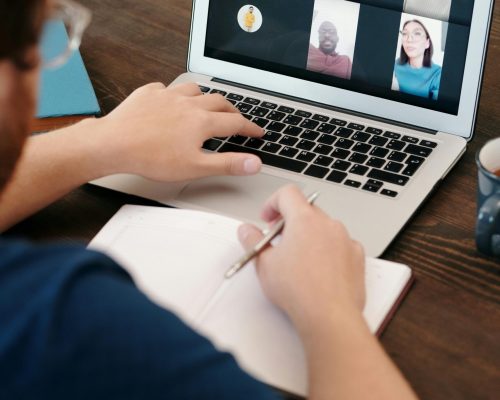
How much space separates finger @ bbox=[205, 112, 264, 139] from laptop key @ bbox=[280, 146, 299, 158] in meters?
0.05

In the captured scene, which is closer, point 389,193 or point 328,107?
point 389,193

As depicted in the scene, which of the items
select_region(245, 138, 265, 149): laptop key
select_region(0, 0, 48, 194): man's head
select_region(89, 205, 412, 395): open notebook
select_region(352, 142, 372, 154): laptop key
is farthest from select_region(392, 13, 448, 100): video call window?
select_region(0, 0, 48, 194): man's head

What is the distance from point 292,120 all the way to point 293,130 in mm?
25

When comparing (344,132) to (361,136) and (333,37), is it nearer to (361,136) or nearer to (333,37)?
(361,136)

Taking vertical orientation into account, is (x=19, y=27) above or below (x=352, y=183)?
above

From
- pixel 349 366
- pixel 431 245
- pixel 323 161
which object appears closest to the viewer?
pixel 349 366

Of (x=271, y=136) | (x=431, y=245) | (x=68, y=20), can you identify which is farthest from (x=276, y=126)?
(x=68, y=20)

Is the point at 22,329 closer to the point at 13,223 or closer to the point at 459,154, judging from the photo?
the point at 13,223

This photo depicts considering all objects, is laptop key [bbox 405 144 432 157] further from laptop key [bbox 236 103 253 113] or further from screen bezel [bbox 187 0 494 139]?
laptop key [bbox 236 103 253 113]

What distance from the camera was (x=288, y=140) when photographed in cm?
122

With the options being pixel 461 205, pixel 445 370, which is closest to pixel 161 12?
pixel 461 205

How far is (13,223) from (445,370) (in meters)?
0.54

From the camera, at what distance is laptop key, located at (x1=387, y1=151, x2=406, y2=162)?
1.17 m

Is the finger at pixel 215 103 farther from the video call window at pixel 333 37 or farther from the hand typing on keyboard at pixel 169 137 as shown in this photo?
the video call window at pixel 333 37
